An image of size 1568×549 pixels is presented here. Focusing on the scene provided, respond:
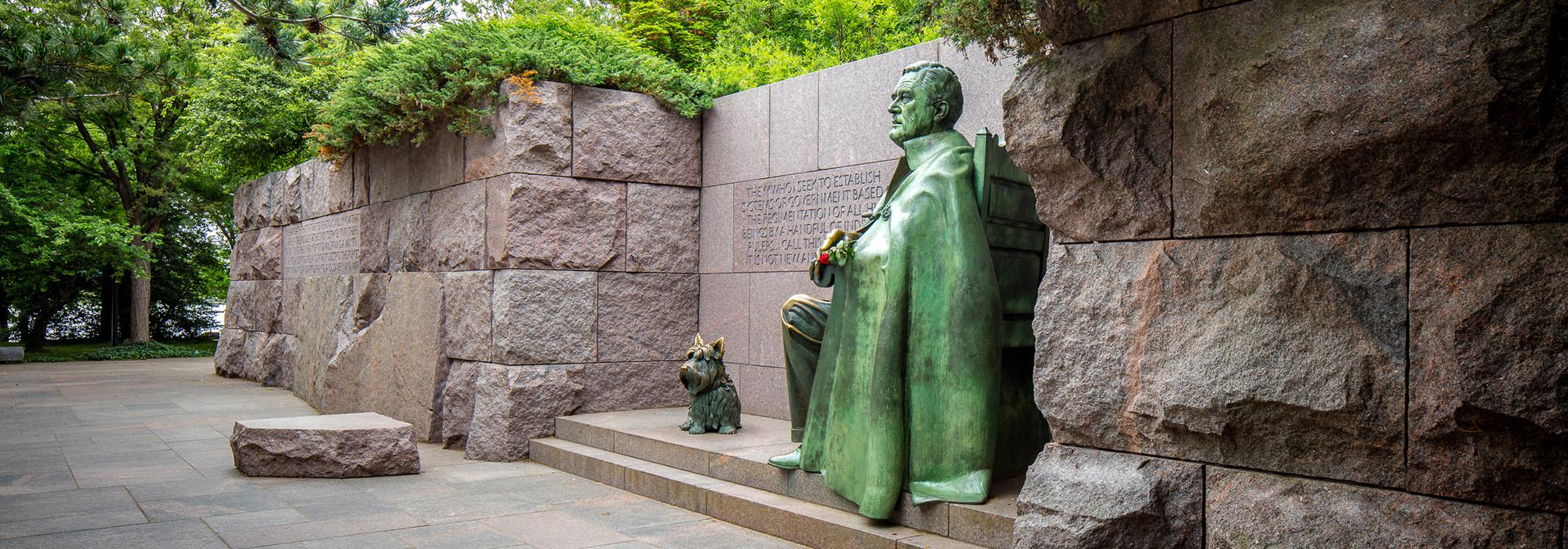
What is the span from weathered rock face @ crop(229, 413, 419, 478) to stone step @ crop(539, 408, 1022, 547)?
3.93 feet

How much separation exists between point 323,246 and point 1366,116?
36.3 feet

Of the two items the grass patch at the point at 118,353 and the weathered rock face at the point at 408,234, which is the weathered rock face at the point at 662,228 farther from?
the grass patch at the point at 118,353

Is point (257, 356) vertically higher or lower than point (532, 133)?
lower

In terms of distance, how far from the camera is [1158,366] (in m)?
3.33

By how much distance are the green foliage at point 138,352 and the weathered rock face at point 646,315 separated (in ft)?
53.1

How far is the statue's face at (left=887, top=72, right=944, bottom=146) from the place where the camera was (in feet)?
16.2

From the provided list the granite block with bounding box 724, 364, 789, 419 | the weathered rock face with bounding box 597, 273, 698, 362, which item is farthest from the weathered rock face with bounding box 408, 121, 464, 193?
the granite block with bounding box 724, 364, 789, 419

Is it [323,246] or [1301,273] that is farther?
[323,246]

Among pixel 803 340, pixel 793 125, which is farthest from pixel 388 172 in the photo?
pixel 803 340

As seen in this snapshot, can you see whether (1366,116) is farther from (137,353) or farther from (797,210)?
(137,353)

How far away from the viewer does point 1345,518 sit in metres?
2.91

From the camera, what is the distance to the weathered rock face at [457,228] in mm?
7883

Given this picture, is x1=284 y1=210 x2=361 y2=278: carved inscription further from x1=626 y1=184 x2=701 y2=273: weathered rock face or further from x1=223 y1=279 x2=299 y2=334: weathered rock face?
x1=626 y1=184 x2=701 y2=273: weathered rock face

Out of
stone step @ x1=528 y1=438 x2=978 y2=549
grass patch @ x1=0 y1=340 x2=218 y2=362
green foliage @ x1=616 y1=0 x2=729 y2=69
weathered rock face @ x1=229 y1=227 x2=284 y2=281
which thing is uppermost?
green foliage @ x1=616 y1=0 x2=729 y2=69
